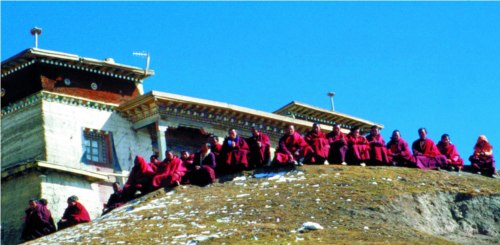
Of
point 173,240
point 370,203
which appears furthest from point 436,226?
point 173,240

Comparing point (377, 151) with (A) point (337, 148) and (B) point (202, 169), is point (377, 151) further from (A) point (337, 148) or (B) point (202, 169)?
(B) point (202, 169)

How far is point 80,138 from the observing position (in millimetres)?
52281

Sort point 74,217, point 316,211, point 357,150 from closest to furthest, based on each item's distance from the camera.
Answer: point 316,211, point 74,217, point 357,150

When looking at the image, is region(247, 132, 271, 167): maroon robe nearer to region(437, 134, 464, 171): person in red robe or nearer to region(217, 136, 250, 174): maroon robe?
region(217, 136, 250, 174): maroon robe

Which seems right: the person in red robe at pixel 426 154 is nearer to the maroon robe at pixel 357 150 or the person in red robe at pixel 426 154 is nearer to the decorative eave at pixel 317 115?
the maroon robe at pixel 357 150

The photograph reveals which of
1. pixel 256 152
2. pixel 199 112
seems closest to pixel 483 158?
pixel 256 152

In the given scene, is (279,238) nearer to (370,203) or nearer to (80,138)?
(370,203)

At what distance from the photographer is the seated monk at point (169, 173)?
36656mm

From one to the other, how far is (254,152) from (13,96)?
18.9m

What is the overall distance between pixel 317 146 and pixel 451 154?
13.0ft

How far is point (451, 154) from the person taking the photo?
126 feet

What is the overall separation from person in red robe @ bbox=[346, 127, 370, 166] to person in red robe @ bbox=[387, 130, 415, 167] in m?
0.72

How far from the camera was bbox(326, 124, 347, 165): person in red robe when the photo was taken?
37.6 metres

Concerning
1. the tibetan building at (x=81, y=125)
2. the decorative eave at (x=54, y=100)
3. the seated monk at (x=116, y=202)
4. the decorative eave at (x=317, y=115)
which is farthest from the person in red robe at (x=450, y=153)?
the decorative eave at (x=317, y=115)
